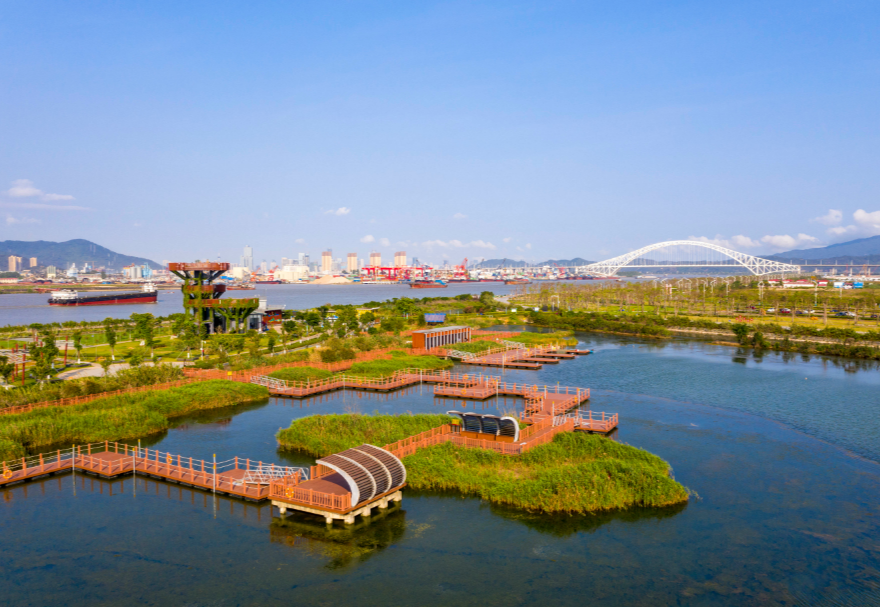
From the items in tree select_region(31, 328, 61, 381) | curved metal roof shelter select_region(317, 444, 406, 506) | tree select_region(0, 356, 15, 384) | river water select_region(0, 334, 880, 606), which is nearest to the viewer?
river water select_region(0, 334, 880, 606)

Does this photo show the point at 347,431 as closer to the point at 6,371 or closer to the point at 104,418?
the point at 104,418

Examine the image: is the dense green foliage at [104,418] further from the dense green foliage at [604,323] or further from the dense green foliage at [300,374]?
the dense green foliage at [604,323]

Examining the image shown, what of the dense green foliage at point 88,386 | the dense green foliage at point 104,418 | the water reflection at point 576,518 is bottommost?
the water reflection at point 576,518

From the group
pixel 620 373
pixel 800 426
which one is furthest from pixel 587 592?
pixel 620 373

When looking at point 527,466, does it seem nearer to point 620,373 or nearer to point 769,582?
point 769,582

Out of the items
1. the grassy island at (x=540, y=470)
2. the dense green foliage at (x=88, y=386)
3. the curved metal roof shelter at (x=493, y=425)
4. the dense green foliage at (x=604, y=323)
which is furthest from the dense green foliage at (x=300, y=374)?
the dense green foliage at (x=604, y=323)

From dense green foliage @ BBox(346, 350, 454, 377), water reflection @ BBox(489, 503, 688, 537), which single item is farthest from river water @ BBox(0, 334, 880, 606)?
dense green foliage @ BBox(346, 350, 454, 377)

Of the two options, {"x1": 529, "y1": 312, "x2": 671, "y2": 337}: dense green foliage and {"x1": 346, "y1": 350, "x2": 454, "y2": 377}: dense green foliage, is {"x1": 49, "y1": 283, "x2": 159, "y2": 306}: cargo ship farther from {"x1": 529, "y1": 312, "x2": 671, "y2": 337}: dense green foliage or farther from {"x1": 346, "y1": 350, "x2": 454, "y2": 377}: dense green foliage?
{"x1": 346, "y1": 350, "x2": 454, "y2": 377}: dense green foliage

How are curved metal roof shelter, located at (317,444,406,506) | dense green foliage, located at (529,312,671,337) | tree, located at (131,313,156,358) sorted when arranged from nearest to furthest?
1. curved metal roof shelter, located at (317,444,406,506)
2. tree, located at (131,313,156,358)
3. dense green foliage, located at (529,312,671,337)
